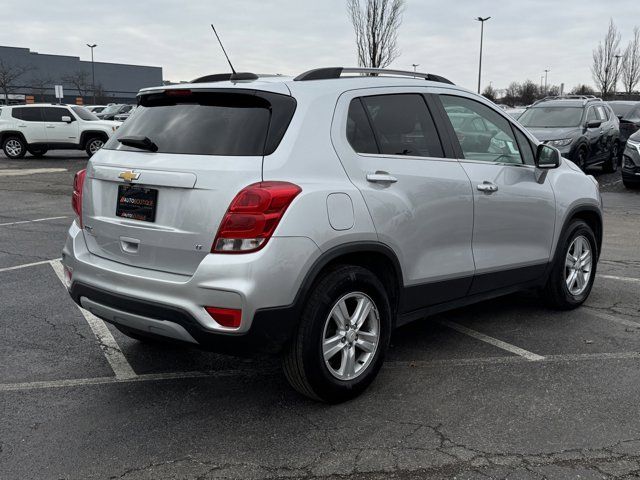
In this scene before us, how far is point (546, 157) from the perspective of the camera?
5027mm

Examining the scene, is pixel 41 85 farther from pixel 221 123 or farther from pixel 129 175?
pixel 221 123

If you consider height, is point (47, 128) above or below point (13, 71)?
below

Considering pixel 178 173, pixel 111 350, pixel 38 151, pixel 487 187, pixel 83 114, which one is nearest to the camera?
pixel 178 173

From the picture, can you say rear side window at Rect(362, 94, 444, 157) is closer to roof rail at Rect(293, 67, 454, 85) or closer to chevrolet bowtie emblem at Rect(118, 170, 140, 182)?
roof rail at Rect(293, 67, 454, 85)

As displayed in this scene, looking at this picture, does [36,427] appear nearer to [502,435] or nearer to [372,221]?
[372,221]

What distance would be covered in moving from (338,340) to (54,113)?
2089cm

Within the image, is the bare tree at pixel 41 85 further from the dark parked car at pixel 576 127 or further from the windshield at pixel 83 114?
the dark parked car at pixel 576 127

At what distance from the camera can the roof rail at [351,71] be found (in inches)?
151

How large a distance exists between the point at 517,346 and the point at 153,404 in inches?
98.3

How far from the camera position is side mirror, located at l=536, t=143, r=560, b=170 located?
5.01m

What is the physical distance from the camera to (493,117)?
4922 mm

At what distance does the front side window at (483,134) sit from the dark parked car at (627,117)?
603 inches

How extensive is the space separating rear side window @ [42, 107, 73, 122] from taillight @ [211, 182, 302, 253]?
20.7m

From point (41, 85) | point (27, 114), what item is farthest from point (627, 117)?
point (41, 85)
